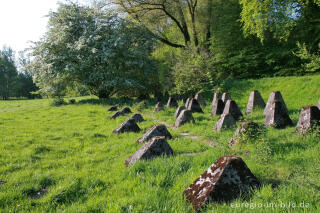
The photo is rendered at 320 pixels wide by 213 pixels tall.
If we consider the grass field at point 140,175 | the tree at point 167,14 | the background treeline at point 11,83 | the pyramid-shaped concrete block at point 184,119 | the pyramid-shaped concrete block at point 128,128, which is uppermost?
the tree at point 167,14

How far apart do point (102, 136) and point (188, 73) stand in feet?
34.1

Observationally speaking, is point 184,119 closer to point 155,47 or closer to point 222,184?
point 222,184

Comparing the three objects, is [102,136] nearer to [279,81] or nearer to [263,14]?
[279,81]

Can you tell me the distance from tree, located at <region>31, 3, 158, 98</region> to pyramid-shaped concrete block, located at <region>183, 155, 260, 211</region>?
55.2 feet

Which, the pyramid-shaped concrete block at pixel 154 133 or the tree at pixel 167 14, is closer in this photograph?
the pyramid-shaped concrete block at pixel 154 133

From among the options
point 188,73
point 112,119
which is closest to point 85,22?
point 188,73

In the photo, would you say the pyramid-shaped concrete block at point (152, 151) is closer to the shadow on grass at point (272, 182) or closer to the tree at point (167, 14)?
the shadow on grass at point (272, 182)

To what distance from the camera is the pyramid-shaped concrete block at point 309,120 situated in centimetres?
515

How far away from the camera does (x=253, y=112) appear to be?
32.3ft

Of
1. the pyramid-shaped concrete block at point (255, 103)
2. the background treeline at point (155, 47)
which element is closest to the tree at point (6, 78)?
the background treeline at point (155, 47)

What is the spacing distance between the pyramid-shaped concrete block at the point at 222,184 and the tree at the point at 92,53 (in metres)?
16.8

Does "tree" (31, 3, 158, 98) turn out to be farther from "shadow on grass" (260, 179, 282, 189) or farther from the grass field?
"shadow on grass" (260, 179, 282, 189)

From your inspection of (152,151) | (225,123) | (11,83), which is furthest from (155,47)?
(11,83)

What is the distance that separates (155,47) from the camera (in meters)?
23.1
